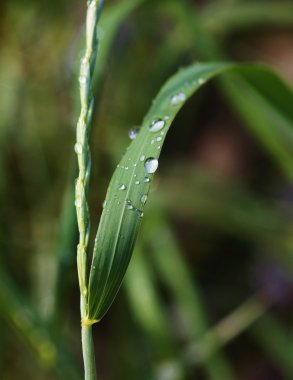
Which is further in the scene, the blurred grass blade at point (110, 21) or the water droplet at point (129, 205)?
the blurred grass blade at point (110, 21)

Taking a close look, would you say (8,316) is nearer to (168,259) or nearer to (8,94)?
(168,259)

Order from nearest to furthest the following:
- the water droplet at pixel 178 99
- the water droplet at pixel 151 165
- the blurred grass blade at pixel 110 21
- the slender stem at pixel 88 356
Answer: the slender stem at pixel 88 356 < the water droplet at pixel 151 165 < the water droplet at pixel 178 99 < the blurred grass blade at pixel 110 21

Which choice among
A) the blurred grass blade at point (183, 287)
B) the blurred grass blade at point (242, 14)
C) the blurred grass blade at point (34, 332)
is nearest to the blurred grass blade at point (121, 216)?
the blurred grass blade at point (34, 332)

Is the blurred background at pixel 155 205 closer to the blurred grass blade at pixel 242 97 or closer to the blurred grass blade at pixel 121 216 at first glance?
the blurred grass blade at pixel 242 97

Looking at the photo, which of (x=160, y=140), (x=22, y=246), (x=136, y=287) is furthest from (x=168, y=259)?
(x=160, y=140)

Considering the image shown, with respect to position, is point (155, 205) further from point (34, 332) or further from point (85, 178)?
point (85, 178)

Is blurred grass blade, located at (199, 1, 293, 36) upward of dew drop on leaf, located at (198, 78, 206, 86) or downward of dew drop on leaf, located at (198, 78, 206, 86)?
downward

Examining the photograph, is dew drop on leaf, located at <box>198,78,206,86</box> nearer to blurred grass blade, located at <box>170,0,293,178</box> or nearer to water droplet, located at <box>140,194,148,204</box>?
water droplet, located at <box>140,194,148,204</box>

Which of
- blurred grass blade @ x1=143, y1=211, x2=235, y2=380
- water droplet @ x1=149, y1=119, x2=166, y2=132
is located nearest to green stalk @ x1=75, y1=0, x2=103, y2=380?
water droplet @ x1=149, y1=119, x2=166, y2=132
